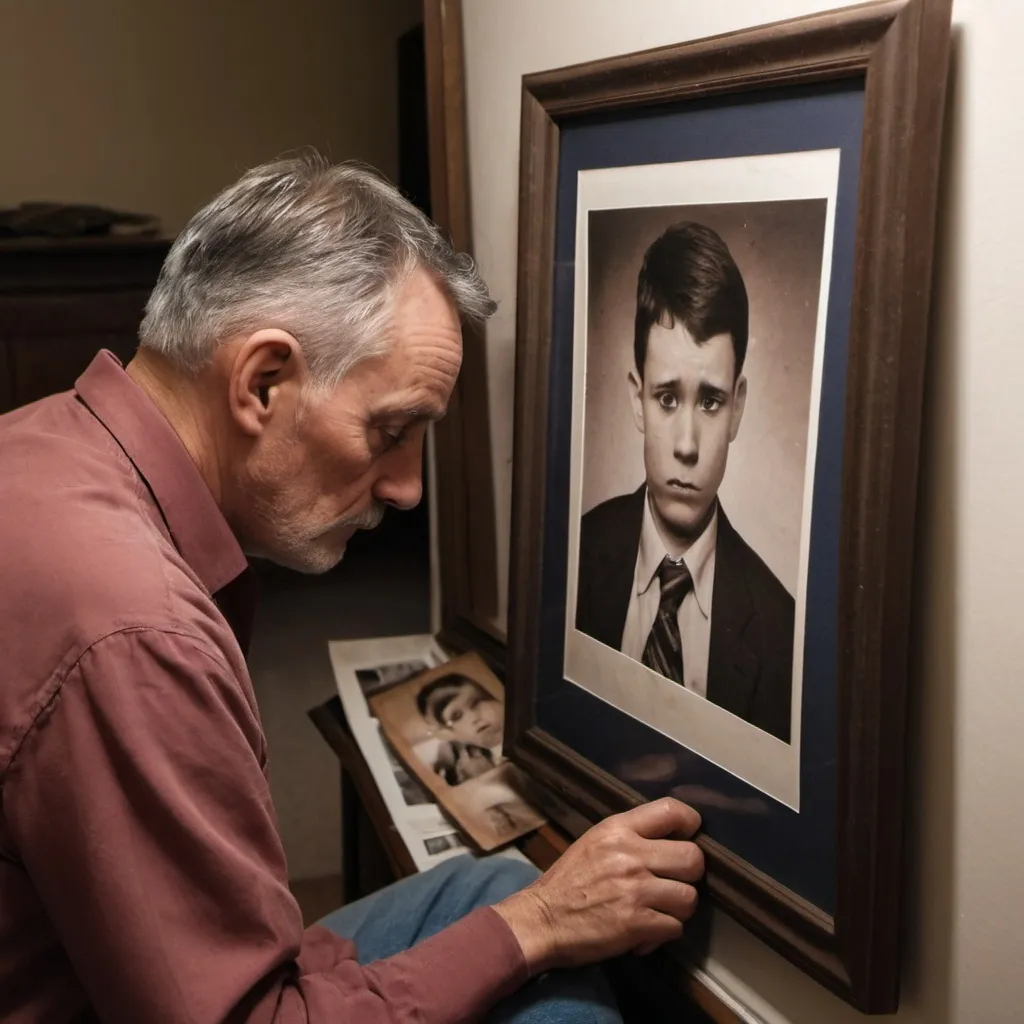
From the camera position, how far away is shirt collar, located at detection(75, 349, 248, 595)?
3.02 feet

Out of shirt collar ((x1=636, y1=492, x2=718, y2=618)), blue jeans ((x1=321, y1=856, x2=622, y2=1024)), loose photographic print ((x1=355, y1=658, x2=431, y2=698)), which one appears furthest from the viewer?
loose photographic print ((x1=355, y1=658, x2=431, y2=698))

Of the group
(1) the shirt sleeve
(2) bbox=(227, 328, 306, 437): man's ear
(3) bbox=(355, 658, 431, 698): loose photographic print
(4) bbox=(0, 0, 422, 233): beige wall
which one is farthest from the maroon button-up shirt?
(4) bbox=(0, 0, 422, 233): beige wall

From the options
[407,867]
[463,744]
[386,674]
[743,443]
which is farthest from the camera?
[386,674]

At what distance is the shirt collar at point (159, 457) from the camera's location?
0.92m

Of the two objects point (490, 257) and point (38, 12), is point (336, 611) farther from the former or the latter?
point (490, 257)

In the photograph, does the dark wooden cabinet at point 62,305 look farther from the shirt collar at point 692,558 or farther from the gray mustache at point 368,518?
the shirt collar at point 692,558

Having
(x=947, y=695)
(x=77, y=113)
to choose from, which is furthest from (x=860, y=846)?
(x=77, y=113)

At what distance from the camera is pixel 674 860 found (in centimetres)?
96

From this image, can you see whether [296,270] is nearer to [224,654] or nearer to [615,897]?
[224,654]

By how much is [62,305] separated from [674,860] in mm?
2063

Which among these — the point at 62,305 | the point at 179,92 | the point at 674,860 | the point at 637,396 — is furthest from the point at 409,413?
the point at 179,92

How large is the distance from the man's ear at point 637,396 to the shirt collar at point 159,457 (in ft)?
1.24

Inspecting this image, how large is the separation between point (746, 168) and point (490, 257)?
0.56 m

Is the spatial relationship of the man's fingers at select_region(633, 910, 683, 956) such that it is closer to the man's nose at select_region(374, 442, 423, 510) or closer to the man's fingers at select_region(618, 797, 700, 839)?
the man's fingers at select_region(618, 797, 700, 839)
